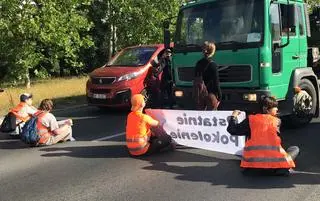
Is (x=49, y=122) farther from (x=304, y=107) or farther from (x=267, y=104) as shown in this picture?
(x=304, y=107)

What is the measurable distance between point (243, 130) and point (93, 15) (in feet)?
94.0

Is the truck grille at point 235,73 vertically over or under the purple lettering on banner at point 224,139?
over

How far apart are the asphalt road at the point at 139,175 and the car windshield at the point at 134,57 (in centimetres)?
496

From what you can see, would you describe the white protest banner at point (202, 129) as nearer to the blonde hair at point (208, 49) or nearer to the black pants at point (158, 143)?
the black pants at point (158, 143)

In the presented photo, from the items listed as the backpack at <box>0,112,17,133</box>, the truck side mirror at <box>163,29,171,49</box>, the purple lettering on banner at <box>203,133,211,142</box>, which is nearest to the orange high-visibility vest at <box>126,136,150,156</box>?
the purple lettering on banner at <box>203,133,211,142</box>

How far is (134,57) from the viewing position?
1531 cm

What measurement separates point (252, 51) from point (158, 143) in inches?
96.4

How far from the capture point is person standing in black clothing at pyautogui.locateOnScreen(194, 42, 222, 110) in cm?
919

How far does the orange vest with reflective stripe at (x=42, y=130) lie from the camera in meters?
9.77

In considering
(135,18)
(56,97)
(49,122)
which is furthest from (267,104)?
(135,18)

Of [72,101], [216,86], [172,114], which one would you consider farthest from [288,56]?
[72,101]

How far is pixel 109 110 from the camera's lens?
15.3 meters

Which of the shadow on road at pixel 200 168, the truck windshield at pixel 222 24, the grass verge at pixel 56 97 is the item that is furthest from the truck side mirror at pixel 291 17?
the grass verge at pixel 56 97

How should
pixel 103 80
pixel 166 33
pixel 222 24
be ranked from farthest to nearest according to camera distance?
pixel 103 80 < pixel 166 33 < pixel 222 24
